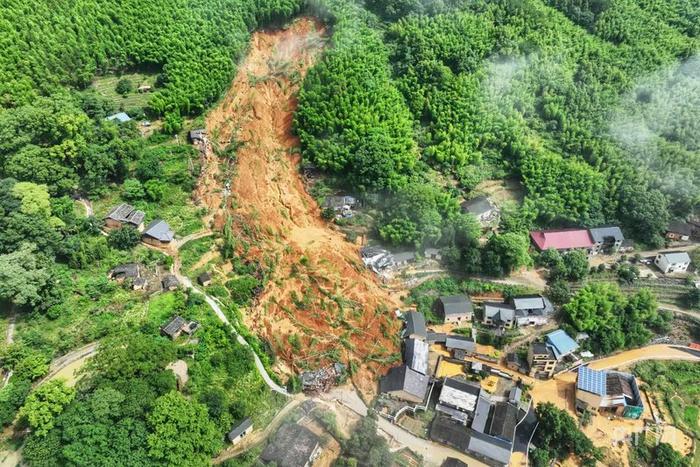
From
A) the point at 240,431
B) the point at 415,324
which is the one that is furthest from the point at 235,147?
the point at 240,431

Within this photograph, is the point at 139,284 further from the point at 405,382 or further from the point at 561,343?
the point at 561,343

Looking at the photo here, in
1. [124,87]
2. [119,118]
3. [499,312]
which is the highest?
[124,87]

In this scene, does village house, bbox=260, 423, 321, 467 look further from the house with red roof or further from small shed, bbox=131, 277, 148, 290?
the house with red roof

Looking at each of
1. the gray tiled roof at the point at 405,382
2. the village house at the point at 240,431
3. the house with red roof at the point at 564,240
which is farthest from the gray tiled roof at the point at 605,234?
the village house at the point at 240,431

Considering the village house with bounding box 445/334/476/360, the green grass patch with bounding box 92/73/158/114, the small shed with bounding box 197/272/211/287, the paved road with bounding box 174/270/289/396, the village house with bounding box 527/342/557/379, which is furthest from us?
the green grass patch with bounding box 92/73/158/114

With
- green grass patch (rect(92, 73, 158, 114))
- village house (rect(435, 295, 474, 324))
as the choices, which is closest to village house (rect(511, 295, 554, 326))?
village house (rect(435, 295, 474, 324))

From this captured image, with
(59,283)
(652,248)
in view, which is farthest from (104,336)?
(652,248)
